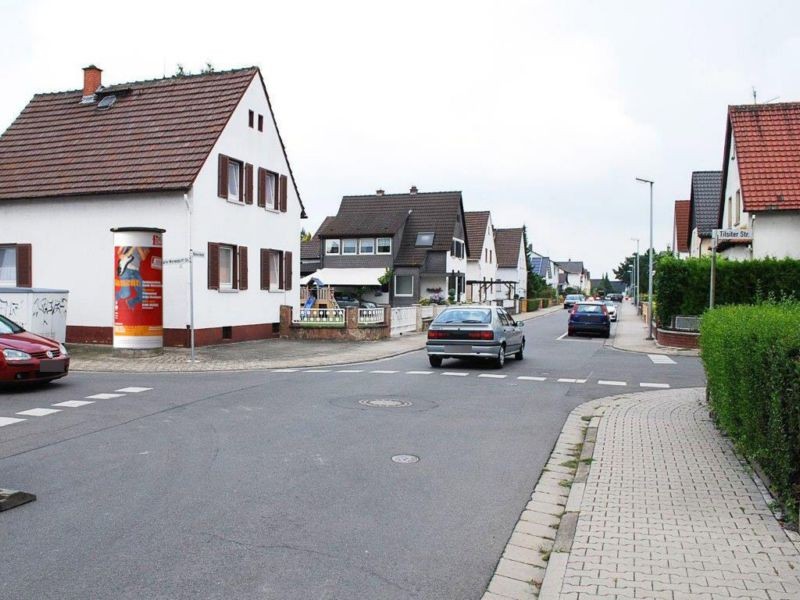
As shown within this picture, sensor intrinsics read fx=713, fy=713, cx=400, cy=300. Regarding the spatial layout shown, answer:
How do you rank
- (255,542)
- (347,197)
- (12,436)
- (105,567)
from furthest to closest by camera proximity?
1. (347,197)
2. (12,436)
3. (255,542)
4. (105,567)

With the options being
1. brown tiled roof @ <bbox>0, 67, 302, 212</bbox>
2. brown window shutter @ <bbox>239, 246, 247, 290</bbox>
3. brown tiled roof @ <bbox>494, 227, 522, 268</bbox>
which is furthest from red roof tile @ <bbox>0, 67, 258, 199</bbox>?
brown tiled roof @ <bbox>494, 227, 522, 268</bbox>

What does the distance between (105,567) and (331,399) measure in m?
7.42

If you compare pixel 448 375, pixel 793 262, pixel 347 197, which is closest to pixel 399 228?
pixel 347 197

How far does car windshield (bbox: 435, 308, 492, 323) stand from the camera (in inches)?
710

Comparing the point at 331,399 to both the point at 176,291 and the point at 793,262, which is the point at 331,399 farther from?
the point at 793,262

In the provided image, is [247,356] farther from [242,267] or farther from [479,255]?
[479,255]

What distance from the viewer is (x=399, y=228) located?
5181cm

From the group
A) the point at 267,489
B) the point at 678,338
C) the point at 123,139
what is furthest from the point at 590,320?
the point at 267,489

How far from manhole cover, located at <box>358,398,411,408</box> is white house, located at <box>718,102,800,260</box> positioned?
55.0 feet

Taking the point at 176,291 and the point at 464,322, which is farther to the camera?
the point at 176,291

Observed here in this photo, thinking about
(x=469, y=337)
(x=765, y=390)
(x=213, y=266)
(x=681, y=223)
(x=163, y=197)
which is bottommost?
(x=469, y=337)

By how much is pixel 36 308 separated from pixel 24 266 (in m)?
5.83

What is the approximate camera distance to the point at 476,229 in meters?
65.4

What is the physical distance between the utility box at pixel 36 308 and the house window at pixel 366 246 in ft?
108
